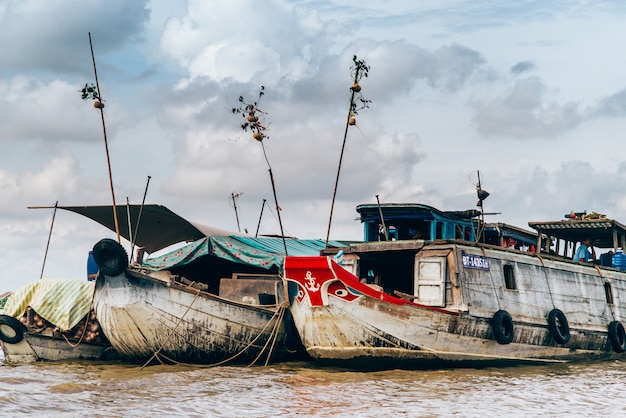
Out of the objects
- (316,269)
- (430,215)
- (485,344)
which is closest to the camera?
(316,269)

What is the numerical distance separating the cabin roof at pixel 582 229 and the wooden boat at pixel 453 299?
1.1 inches

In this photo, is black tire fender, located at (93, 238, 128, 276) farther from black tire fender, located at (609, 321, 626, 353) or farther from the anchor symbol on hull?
black tire fender, located at (609, 321, 626, 353)

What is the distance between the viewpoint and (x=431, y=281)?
14.0 metres

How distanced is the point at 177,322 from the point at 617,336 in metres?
9.90

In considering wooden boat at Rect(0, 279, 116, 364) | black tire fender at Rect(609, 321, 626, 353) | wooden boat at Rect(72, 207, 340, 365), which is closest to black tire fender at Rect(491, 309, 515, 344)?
wooden boat at Rect(72, 207, 340, 365)

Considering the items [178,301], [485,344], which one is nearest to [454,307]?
[485,344]

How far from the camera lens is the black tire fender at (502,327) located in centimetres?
1424

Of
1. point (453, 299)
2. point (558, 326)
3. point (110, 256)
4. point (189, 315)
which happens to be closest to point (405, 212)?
point (453, 299)

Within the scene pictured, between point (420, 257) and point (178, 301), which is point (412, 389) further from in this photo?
point (178, 301)

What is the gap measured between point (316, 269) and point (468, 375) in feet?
10.3

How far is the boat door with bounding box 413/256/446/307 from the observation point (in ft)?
45.6

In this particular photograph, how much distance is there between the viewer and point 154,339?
14.3m

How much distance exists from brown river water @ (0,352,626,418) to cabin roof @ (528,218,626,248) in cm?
430

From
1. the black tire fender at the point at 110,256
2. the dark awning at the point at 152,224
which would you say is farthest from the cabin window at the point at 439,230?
the black tire fender at the point at 110,256
